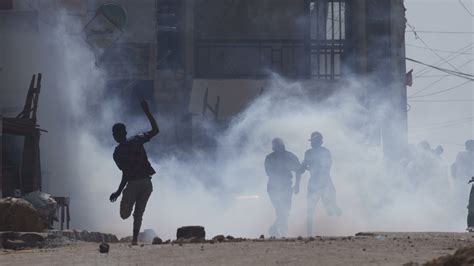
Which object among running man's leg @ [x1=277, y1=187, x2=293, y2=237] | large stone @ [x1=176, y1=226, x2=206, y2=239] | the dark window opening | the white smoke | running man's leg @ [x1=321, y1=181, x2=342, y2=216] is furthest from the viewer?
the dark window opening

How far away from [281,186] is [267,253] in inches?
327

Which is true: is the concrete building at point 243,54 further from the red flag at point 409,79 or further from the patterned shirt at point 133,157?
the patterned shirt at point 133,157

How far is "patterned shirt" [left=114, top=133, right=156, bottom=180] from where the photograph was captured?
14.8 metres

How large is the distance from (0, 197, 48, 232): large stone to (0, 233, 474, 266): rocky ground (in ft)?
6.67

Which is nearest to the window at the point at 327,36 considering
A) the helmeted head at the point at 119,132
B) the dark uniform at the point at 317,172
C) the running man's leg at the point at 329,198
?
the running man's leg at the point at 329,198

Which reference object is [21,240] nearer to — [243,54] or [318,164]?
[318,164]

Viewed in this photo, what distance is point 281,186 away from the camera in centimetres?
1953

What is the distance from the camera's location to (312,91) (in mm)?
45219

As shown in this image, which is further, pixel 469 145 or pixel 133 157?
pixel 469 145

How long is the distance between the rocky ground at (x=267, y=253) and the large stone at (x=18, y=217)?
2.03 meters

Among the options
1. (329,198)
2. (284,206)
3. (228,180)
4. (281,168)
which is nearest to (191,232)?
(284,206)

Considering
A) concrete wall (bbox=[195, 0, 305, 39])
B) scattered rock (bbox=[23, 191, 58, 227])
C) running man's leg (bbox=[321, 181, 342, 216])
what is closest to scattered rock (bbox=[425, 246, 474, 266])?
running man's leg (bbox=[321, 181, 342, 216])

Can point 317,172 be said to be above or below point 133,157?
above

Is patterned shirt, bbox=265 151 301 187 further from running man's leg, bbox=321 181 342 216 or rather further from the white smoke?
the white smoke
